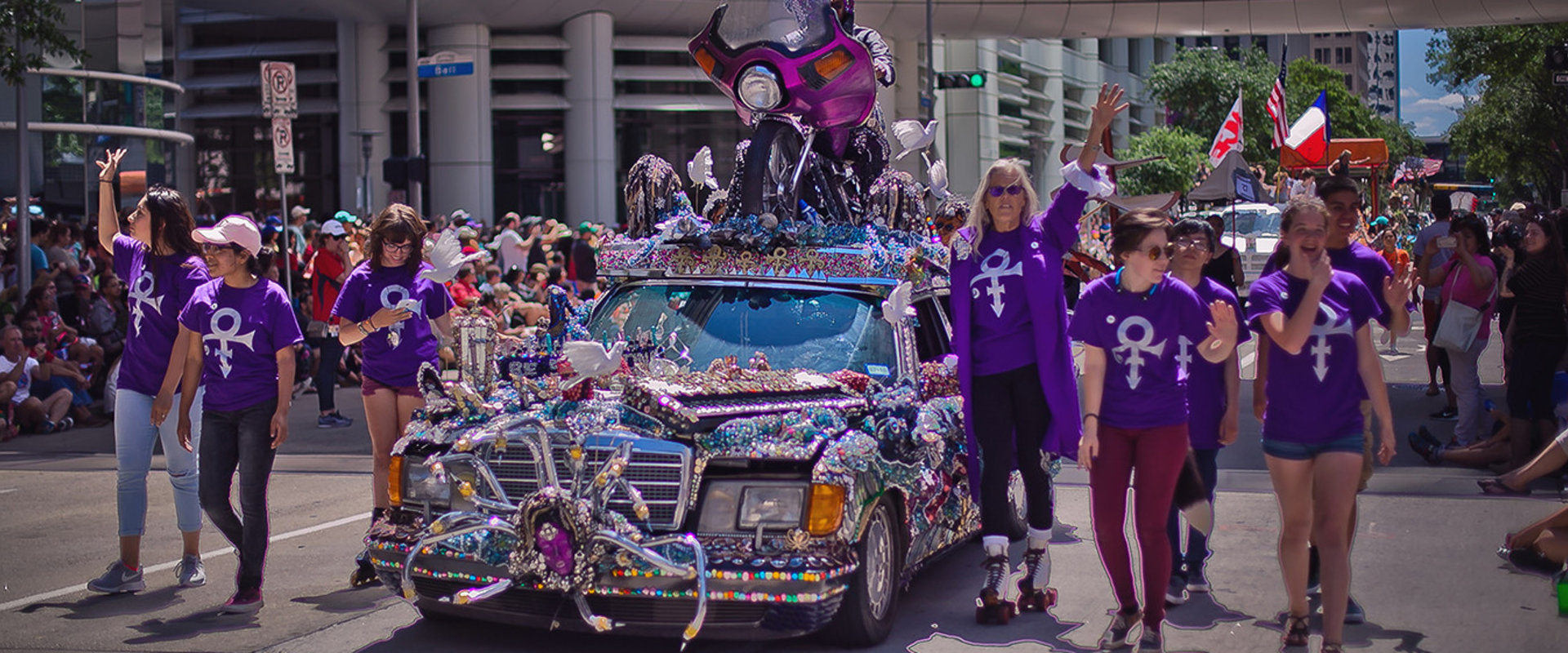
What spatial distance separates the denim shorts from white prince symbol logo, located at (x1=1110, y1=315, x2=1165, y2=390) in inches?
21.5

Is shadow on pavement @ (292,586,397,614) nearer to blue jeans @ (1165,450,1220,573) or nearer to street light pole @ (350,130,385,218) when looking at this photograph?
blue jeans @ (1165,450,1220,573)

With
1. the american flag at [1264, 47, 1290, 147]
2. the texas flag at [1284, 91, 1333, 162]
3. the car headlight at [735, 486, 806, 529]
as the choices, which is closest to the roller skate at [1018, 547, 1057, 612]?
the car headlight at [735, 486, 806, 529]

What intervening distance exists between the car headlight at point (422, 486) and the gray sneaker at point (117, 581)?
2.15 meters

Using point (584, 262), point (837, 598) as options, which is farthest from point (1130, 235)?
point (584, 262)

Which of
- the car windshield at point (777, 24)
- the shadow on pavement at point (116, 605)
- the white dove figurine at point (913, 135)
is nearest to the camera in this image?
the shadow on pavement at point (116, 605)

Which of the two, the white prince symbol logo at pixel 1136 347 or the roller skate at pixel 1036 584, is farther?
the roller skate at pixel 1036 584

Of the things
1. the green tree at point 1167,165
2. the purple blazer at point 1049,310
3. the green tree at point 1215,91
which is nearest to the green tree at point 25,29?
the purple blazer at point 1049,310

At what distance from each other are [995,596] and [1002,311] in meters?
1.24

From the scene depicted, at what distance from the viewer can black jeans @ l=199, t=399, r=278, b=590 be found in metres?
7.06

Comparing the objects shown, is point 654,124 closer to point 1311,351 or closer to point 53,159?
point 53,159

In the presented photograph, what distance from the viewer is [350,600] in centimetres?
734

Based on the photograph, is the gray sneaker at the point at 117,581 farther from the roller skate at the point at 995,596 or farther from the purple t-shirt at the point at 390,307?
the roller skate at the point at 995,596

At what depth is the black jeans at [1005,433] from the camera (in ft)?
21.6

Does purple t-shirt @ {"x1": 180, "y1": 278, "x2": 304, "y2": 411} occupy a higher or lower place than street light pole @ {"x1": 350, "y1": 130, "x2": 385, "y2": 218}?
lower
